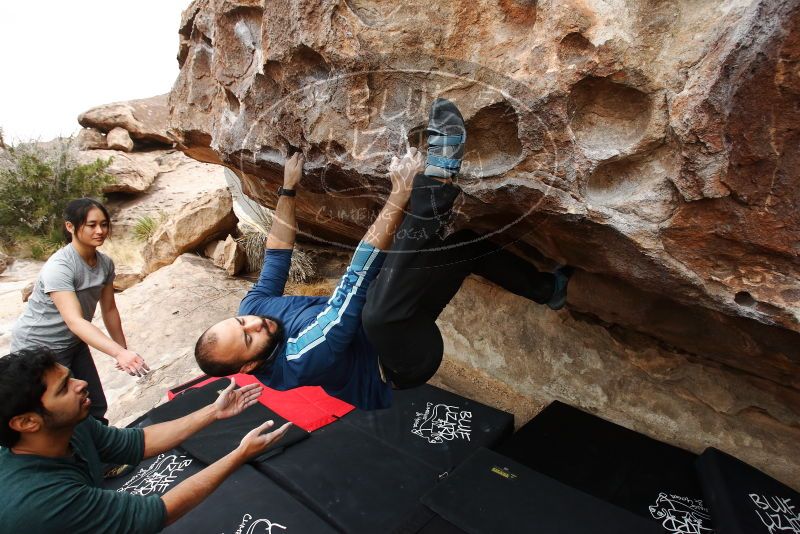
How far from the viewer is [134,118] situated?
10.6 metres

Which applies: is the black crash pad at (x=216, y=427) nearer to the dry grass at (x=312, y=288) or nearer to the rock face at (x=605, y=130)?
the dry grass at (x=312, y=288)

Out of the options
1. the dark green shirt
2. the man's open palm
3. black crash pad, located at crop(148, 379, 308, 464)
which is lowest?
black crash pad, located at crop(148, 379, 308, 464)

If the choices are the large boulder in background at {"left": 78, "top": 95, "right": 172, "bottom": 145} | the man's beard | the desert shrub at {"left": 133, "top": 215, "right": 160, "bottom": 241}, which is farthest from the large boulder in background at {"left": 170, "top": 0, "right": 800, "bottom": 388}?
the large boulder in background at {"left": 78, "top": 95, "right": 172, "bottom": 145}

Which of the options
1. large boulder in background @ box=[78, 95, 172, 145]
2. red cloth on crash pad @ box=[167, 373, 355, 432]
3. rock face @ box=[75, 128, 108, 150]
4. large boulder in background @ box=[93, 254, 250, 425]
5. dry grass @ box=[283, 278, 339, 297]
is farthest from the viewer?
large boulder in background @ box=[78, 95, 172, 145]

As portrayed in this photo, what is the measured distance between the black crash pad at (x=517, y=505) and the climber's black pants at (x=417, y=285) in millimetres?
634

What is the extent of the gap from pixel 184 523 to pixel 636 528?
1830mm

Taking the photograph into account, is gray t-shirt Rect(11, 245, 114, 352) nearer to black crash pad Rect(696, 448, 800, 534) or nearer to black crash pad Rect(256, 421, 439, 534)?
black crash pad Rect(256, 421, 439, 534)

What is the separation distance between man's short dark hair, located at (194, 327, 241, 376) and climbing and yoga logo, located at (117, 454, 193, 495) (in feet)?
3.80

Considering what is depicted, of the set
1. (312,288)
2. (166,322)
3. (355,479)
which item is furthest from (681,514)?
(166,322)

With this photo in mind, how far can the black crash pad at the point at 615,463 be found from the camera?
1.96 metres

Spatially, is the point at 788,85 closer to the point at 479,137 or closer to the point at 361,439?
the point at 479,137

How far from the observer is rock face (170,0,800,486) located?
118 cm

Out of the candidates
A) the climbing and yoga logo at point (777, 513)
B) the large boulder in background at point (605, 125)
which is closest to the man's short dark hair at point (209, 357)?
the large boulder in background at point (605, 125)

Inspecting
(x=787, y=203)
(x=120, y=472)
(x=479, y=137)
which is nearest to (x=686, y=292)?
(x=787, y=203)
